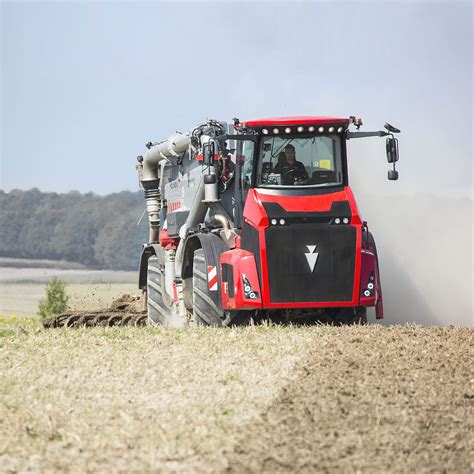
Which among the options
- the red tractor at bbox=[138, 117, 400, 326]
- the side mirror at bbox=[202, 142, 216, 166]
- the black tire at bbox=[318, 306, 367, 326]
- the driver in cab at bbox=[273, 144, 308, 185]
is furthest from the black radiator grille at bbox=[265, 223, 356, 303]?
the side mirror at bbox=[202, 142, 216, 166]

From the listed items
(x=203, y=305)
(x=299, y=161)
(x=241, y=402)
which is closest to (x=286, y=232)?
(x=299, y=161)

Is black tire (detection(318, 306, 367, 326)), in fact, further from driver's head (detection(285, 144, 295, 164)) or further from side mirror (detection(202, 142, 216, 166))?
side mirror (detection(202, 142, 216, 166))

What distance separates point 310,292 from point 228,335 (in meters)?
1.64

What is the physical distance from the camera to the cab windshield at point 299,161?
52.2ft

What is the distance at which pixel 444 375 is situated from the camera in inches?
457

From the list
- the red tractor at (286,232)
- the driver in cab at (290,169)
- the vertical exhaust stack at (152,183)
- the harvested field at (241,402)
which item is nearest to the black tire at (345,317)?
the red tractor at (286,232)

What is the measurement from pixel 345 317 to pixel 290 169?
92.6 inches

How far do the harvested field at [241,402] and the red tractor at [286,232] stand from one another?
3.56ft

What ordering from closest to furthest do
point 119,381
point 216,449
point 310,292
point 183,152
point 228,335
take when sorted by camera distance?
1. point 216,449
2. point 119,381
3. point 228,335
4. point 310,292
5. point 183,152

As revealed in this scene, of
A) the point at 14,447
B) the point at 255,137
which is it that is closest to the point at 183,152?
the point at 255,137

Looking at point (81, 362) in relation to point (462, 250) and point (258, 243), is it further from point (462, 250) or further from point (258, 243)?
point (462, 250)

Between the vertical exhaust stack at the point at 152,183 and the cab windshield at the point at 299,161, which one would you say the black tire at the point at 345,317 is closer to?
the cab windshield at the point at 299,161

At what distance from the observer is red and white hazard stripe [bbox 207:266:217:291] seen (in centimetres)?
1642

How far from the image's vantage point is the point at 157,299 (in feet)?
67.9
